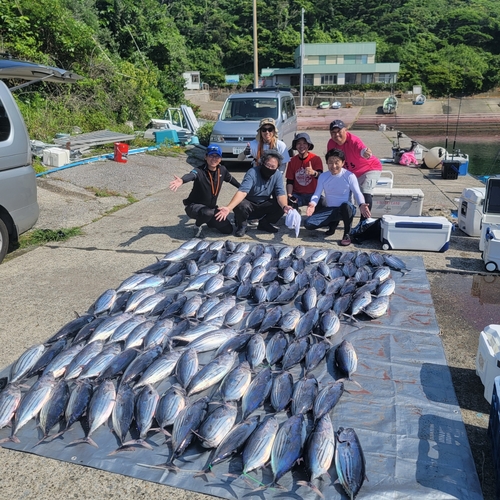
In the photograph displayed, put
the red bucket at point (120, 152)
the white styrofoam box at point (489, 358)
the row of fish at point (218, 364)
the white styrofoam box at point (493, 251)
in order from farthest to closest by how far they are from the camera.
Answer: the red bucket at point (120, 152)
the white styrofoam box at point (493, 251)
the white styrofoam box at point (489, 358)
the row of fish at point (218, 364)

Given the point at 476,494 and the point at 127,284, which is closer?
the point at 476,494

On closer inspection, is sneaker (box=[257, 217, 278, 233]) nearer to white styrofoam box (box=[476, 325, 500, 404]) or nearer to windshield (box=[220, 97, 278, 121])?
white styrofoam box (box=[476, 325, 500, 404])

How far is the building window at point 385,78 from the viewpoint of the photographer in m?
57.8

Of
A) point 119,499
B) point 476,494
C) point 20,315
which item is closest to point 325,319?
point 476,494

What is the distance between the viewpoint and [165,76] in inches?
888

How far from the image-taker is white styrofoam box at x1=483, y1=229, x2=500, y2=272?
15.9 ft

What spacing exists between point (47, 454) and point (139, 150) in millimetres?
10834

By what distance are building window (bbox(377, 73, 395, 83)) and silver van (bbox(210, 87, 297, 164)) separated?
5058 centimetres

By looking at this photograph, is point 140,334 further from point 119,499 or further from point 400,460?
point 400,460

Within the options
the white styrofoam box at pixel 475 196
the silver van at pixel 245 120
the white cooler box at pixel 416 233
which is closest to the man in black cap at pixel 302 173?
the white cooler box at pixel 416 233

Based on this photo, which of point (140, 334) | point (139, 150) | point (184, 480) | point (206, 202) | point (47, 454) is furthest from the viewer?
point (139, 150)

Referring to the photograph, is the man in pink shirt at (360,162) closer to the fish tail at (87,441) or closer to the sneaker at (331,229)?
the sneaker at (331,229)

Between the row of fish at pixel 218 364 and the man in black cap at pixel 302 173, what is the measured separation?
2.00 meters

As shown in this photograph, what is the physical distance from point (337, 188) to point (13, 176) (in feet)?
12.6
